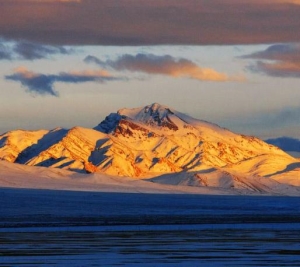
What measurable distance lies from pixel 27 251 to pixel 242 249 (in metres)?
11.6

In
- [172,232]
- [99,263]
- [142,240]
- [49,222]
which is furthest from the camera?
[49,222]

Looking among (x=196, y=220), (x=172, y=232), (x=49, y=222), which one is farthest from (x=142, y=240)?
(x=196, y=220)

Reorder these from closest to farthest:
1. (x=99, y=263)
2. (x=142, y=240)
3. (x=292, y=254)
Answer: (x=99, y=263) → (x=292, y=254) → (x=142, y=240)

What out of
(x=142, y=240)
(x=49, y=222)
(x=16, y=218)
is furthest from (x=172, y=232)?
(x=16, y=218)

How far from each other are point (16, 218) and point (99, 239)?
84.9ft

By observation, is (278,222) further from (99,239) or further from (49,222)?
(99,239)

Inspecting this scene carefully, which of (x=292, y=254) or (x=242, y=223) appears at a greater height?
(x=292, y=254)

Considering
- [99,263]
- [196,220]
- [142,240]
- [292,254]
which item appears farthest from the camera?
[196,220]

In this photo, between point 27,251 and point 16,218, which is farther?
point 16,218

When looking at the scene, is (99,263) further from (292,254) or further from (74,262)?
(292,254)

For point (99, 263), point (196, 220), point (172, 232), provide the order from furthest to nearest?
1. point (196, 220)
2. point (172, 232)
3. point (99, 263)

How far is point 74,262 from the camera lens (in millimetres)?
52469

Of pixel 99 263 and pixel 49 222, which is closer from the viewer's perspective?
pixel 99 263

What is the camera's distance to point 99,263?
5212cm
